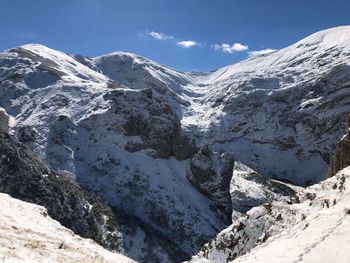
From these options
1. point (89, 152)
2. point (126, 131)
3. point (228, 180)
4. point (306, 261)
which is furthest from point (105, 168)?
point (306, 261)

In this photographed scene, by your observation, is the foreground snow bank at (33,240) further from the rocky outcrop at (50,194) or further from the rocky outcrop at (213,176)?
the rocky outcrop at (213,176)

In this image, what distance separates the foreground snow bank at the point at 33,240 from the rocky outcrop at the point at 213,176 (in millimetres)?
69486

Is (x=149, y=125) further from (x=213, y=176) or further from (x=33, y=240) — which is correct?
(x=33, y=240)

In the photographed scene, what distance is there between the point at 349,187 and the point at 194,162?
85.3 meters

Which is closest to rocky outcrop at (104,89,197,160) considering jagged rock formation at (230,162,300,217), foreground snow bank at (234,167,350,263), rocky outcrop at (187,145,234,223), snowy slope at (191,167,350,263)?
rocky outcrop at (187,145,234,223)

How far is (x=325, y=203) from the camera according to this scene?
28453 millimetres

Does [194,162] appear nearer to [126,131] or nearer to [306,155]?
[126,131]

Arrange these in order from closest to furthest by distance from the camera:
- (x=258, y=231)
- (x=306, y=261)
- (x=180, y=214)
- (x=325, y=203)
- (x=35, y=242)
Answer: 1. (x=306, y=261)
2. (x=35, y=242)
3. (x=325, y=203)
4. (x=258, y=231)
5. (x=180, y=214)

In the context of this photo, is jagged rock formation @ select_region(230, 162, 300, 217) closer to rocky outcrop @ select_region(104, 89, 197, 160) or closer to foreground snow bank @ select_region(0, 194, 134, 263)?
rocky outcrop @ select_region(104, 89, 197, 160)

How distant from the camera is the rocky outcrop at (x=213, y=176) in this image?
10900 centimetres

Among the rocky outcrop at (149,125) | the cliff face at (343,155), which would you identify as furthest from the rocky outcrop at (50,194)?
the cliff face at (343,155)

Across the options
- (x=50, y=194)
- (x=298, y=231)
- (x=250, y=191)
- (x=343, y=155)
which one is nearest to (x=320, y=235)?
(x=298, y=231)

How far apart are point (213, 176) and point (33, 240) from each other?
86.0m

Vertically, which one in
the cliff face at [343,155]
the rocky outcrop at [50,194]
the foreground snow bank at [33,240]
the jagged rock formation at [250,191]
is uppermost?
the cliff face at [343,155]
